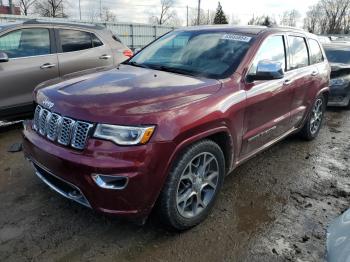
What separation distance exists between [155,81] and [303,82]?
241cm

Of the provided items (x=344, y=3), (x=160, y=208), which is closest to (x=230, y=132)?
(x=160, y=208)

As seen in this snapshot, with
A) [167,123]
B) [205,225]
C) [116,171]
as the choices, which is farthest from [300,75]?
[116,171]

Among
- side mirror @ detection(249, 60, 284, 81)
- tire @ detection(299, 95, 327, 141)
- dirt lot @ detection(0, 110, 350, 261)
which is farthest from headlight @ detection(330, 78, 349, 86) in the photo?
side mirror @ detection(249, 60, 284, 81)

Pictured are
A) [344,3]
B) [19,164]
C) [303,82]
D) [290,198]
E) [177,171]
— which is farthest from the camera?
[344,3]

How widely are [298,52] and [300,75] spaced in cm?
35

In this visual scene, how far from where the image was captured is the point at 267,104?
155 inches

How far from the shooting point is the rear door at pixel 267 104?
367 centimetres

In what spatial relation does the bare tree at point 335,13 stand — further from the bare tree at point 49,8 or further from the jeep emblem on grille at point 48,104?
the jeep emblem on grille at point 48,104

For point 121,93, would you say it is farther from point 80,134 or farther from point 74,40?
point 74,40

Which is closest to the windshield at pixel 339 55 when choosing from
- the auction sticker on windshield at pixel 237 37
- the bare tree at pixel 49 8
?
the auction sticker on windshield at pixel 237 37

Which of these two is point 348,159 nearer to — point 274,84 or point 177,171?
point 274,84

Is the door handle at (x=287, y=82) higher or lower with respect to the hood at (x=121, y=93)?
lower

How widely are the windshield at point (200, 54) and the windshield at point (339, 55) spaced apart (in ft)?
19.6

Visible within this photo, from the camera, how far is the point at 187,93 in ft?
9.96
